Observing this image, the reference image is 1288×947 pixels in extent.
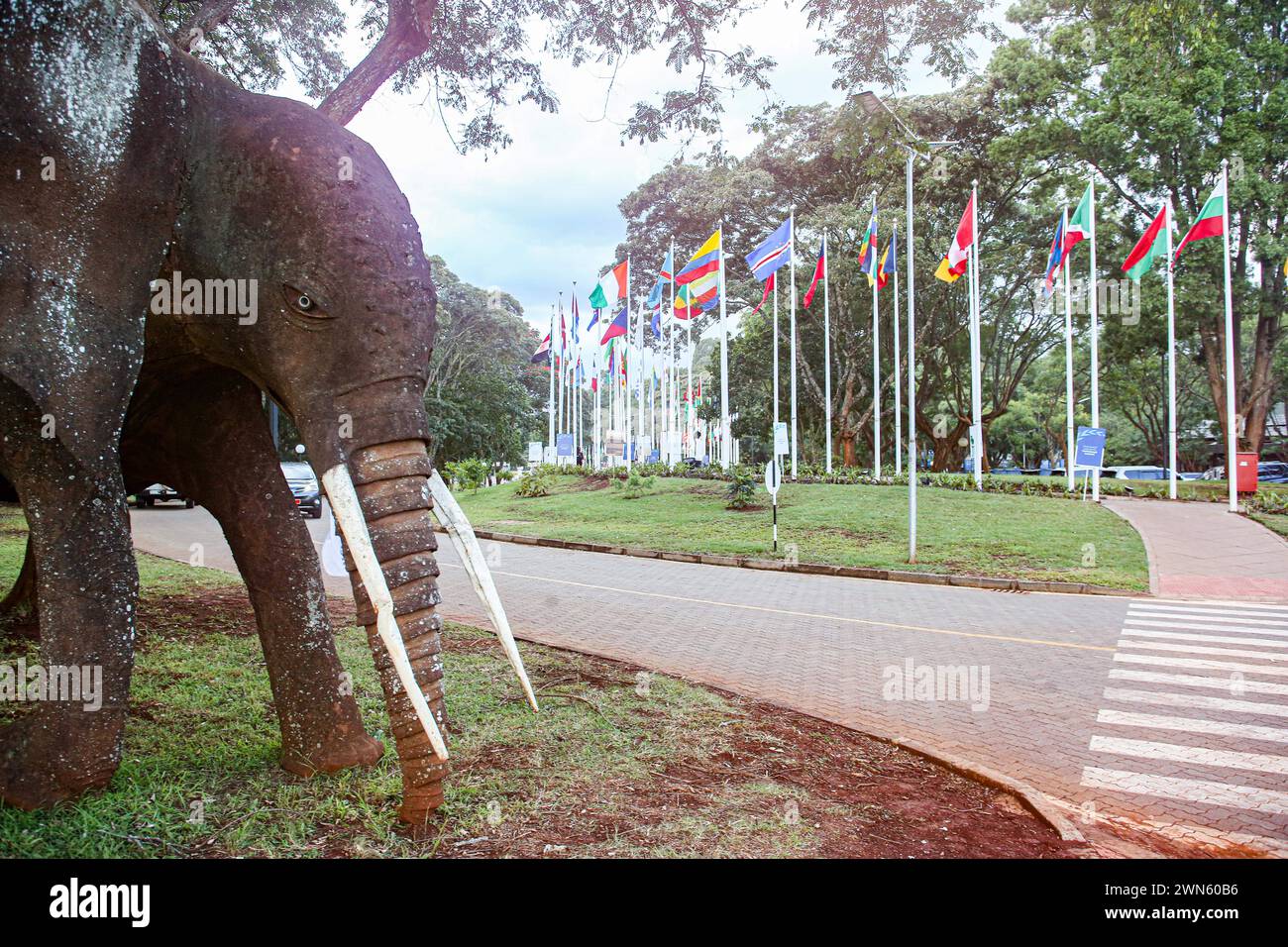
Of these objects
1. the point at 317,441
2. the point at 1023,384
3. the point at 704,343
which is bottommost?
the point at 317,441

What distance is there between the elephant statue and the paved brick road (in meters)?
3.40

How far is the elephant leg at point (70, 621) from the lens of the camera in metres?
3.07

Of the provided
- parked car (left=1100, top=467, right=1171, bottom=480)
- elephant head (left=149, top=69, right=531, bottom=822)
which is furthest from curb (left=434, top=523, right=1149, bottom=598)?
parked car (left=1100, top=467, right=1171, bottom=480)

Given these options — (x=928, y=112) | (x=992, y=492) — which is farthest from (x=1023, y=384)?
(x=992, y=492)

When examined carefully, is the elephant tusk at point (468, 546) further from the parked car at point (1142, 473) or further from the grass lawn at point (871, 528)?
the parked car at point (1142, 473)

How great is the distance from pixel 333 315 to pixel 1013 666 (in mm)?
6553

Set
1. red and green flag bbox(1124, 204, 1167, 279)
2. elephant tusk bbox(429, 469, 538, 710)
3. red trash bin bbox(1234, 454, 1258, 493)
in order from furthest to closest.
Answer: red trash bin bbox(1234, 454, 1258, 493)
red and green flag bbox(1124, 204, 1167, 279)
elephant tusk bbox(429, 469, 538, 710)

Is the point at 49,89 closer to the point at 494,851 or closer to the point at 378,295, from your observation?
the point at 378,295

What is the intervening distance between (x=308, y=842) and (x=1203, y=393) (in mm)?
52629

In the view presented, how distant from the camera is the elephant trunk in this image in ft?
9.95

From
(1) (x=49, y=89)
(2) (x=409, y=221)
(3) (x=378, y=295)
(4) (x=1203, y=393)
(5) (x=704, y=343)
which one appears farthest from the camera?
(5) (x=704, y=343)

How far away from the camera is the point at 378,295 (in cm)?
338

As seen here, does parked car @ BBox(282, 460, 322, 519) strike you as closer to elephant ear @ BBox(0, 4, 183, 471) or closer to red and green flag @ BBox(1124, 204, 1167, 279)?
elephant ear @ BBox(0, 4, 183, 471)

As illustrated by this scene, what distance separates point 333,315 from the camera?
132 inches
